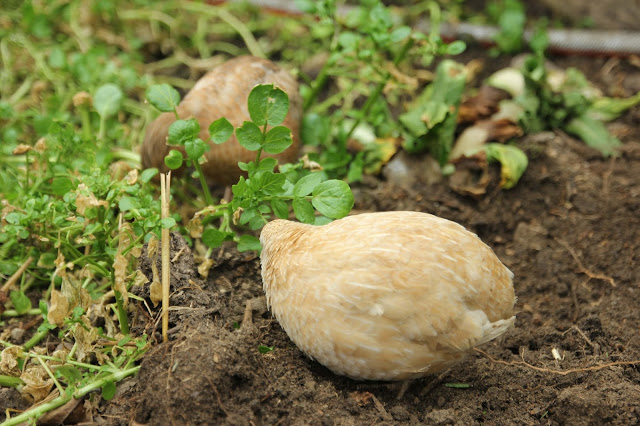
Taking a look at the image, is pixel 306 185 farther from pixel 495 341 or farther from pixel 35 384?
pixel 35 384

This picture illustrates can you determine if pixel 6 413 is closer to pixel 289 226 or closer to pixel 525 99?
pixel 289 226

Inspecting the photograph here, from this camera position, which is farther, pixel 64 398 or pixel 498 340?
pixel 498 340

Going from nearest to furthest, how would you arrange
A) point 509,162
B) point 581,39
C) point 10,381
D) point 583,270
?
1. point 10,381
2. point 583,270
3. point 509,162
4. point 581,39

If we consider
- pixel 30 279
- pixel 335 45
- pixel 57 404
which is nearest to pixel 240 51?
pixel 335 45

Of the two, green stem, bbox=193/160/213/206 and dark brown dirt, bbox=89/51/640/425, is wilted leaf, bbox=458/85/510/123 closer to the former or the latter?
dark brown dirt, bbox=89/51/640/425


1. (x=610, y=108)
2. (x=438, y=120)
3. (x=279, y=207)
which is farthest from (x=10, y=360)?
(x=610, y=108)

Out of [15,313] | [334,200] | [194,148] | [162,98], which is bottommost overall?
[15,313]

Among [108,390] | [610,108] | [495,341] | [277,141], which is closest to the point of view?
[108,390]
